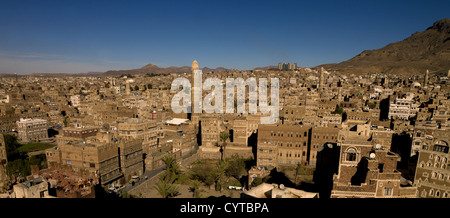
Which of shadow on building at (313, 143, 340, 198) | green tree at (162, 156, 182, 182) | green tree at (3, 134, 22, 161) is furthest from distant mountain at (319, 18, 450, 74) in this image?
green tree at (3, 134, 22, 161)

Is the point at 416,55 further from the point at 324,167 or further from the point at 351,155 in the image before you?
the point at 351,155

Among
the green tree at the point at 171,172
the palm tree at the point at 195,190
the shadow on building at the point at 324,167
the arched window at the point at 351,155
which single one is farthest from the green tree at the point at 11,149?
the arched window at the point at 351,155

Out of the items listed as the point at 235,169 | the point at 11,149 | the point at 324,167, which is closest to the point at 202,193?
the point at 235,169

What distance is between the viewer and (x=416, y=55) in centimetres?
16712

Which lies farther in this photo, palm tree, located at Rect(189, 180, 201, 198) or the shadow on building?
palm tree, located at Rect(189, 180, 201, 198)

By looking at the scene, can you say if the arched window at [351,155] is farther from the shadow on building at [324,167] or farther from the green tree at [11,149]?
the green tree at [11,149]

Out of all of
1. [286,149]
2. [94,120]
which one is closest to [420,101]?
Result: [286,149]

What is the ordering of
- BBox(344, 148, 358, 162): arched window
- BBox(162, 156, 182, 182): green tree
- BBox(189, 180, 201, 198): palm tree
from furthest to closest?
1. BBox(162, 156, 182, 182): green tree
2. BBox(189, 180, 201, 198): palm tree
3. BBox(344, 148, 358, 162): arched window

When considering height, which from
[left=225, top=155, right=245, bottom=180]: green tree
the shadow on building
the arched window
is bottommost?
[left=225, top=155, right=245, bottom=180]: green tree

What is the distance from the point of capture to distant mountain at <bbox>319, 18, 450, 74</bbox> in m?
138

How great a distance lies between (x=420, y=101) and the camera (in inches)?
2083

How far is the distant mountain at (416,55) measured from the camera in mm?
137625

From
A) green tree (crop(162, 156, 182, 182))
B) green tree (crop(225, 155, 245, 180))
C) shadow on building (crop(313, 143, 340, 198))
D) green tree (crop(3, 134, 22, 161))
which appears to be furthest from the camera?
green tree (crop(3, 134, 22, 161))

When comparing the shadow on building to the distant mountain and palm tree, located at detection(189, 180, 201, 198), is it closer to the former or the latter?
palm tree, located at detection(189, 180, 201, 198)
